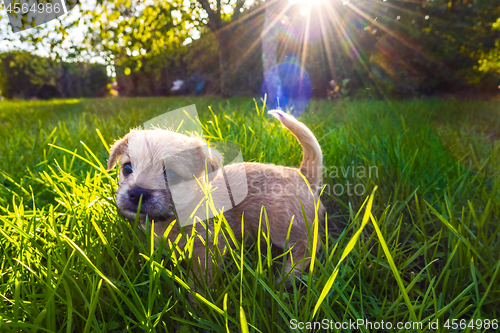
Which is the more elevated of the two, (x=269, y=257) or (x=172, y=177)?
(x=172, y=177)

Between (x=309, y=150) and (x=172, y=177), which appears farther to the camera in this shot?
(x=309, y=150)

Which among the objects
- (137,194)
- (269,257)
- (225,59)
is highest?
(225,59)

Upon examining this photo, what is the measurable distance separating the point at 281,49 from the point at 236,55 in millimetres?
3472

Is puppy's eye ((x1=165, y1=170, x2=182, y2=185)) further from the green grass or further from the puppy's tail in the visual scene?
the puppy's tail

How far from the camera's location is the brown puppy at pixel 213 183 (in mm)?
1693

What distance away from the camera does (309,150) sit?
1.92 metres

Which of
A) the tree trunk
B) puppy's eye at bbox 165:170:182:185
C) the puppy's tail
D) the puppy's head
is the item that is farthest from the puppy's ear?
the tree trunk

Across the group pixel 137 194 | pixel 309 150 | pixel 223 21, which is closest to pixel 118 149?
pixel 137 194

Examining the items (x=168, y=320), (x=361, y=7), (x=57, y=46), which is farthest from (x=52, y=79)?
(x=168, y=320)

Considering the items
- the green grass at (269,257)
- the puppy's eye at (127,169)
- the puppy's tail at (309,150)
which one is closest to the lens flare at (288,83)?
the green grass at (269,257)

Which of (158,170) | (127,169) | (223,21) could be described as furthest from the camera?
(223,21)

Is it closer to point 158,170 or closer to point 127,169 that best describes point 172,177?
point 158,170

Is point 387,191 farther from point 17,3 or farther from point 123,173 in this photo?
point 17,3

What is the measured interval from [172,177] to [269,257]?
0.94 metres
